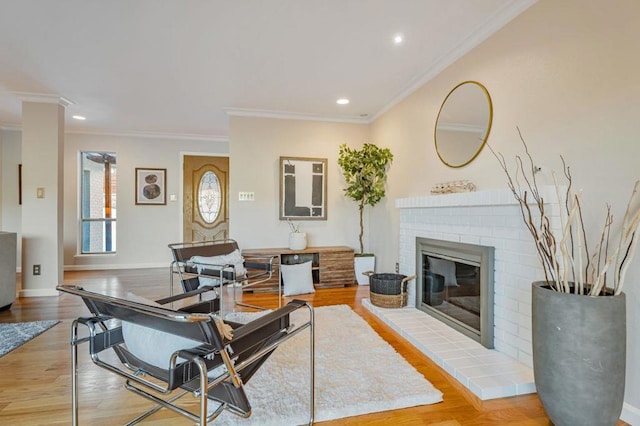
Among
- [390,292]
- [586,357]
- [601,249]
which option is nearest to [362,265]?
[390,292]

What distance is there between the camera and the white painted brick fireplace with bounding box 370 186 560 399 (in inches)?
71.1

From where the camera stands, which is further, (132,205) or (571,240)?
(132,205)

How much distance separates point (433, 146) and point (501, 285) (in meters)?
1.52

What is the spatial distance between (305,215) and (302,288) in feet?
3.54

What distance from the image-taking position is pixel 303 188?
4469 mm

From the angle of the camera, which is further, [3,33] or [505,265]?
[3,33]

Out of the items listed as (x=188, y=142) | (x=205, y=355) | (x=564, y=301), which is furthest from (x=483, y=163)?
(x=188, y=142)

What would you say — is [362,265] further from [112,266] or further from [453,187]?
[112,266]

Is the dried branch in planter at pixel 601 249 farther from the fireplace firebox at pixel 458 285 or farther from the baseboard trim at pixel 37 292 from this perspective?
the baseboard trim at pixel 37 292

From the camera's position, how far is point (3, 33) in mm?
2449

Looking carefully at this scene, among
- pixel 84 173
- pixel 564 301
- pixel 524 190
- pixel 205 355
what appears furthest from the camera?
pixel 84 173

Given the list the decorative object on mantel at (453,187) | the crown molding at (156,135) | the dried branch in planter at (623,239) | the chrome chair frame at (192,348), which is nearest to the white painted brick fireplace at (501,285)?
the decorative object on mantel at (453,187)

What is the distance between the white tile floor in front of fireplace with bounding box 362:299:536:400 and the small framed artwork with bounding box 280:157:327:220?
2.05m

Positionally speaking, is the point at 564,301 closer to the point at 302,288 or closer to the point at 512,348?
the point at 512,348
